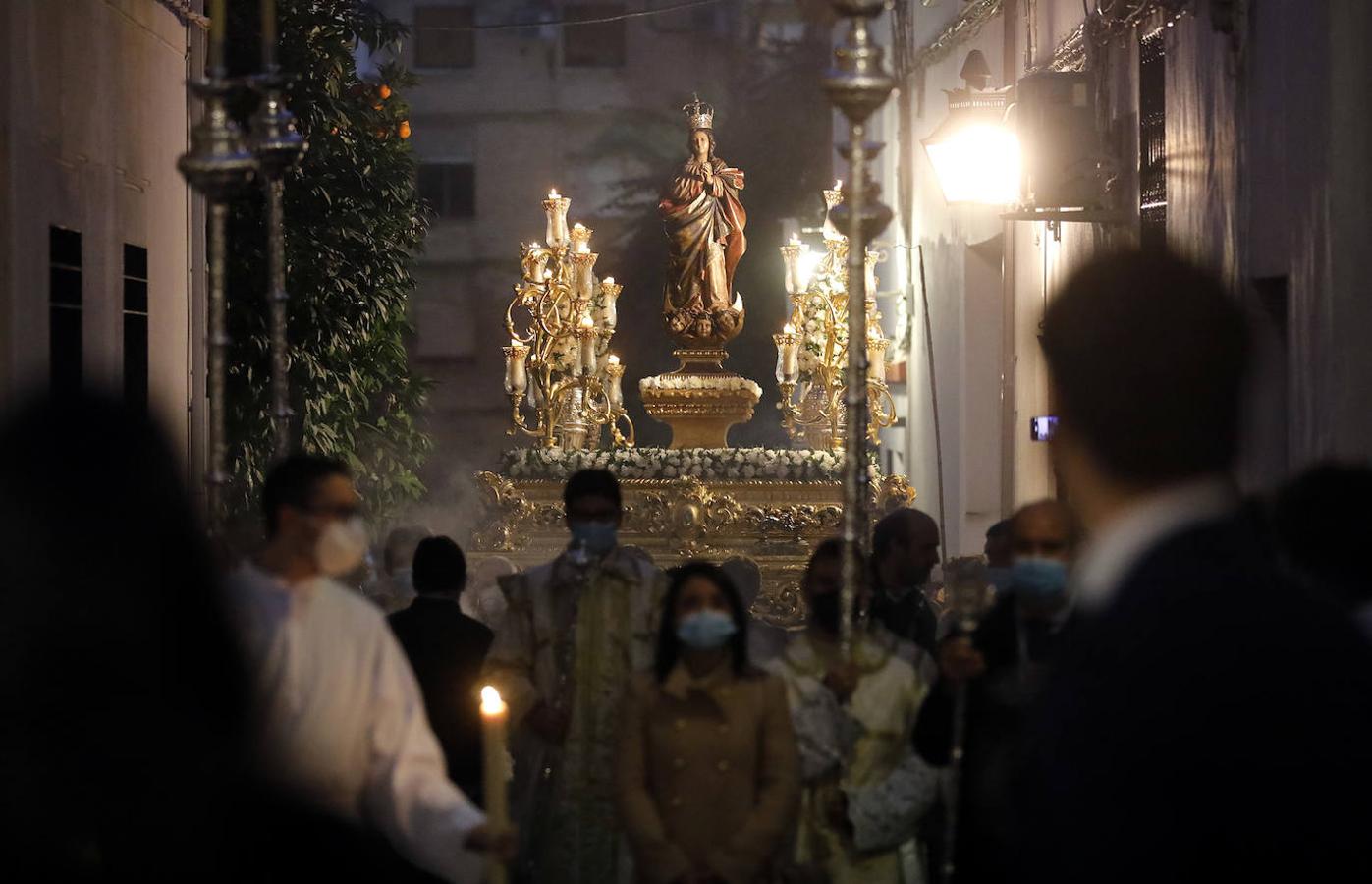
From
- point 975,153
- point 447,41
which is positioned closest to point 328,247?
point 975,153

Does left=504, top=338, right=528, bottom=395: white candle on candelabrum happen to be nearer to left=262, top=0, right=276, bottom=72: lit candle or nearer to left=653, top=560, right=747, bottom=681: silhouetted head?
left=262, top=0, right=276, bottom=72: lit candle

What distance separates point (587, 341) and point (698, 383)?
131 cm

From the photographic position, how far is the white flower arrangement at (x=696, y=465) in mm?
19844

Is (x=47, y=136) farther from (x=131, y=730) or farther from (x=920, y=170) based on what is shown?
(x=920, y=170)

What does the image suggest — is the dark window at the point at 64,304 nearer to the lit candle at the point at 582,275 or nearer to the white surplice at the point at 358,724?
the white surplice at the point at 358,724

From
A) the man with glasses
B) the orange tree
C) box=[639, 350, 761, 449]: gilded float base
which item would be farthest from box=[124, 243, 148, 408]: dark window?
the man with glasses

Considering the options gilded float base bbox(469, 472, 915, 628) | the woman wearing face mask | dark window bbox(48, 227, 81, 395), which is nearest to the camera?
the woman wearing face mask

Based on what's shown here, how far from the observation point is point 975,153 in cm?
1639

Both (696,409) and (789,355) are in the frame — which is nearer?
(789,355)

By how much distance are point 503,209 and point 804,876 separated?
3311 centimetres

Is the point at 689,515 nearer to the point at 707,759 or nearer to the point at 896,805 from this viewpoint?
the point at 896,805

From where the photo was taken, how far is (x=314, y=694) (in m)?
4.95

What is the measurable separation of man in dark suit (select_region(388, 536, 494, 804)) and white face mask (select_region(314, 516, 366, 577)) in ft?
7.64

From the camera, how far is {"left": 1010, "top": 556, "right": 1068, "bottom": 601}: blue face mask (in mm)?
5848
